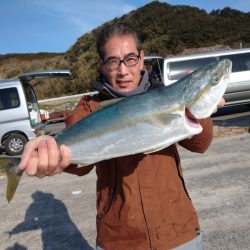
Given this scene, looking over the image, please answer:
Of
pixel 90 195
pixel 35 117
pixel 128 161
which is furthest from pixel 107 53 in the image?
pixel 35 117

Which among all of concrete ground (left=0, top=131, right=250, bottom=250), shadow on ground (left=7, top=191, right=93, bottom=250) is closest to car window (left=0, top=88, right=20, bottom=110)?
concrete ground (left=0, top=131, right=250, bottom=250)

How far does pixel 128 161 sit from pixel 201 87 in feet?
1.80

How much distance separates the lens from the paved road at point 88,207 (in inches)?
192

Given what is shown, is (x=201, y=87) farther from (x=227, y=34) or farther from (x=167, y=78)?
(x=227, y=34)

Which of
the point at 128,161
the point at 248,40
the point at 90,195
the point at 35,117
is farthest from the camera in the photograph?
the point at 248,40

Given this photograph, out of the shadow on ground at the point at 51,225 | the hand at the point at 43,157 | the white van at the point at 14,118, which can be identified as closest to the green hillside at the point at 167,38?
the white van at the point at 14,118

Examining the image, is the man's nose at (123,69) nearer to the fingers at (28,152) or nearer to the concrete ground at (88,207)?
the fingers at (28,152)

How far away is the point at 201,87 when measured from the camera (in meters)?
2.12

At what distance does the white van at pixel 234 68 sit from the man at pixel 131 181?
11.4 metres

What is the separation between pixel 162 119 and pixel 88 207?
4078mm

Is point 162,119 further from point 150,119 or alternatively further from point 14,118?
point 14,118

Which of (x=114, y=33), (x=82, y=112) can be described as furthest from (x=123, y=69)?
(x=82, y=112)

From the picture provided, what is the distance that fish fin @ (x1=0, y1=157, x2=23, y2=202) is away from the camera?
86.6 inches

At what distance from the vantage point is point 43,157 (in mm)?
2072
